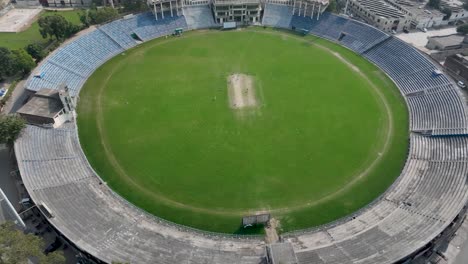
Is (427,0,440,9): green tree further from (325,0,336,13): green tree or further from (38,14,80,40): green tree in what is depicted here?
(38,14,80,40): green tree

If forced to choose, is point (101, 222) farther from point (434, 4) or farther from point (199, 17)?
→ point (434, 4)

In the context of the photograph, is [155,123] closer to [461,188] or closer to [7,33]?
[461,188]

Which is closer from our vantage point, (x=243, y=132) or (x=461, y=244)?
(x=461, y=244)

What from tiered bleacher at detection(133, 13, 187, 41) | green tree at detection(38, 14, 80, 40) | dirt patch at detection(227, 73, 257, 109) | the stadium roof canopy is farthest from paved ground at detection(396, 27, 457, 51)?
the stadium roof canopy

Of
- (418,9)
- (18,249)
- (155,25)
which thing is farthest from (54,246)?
(418,9)

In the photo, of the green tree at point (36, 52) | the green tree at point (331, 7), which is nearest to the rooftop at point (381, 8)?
the green tree at point (331, 7)
